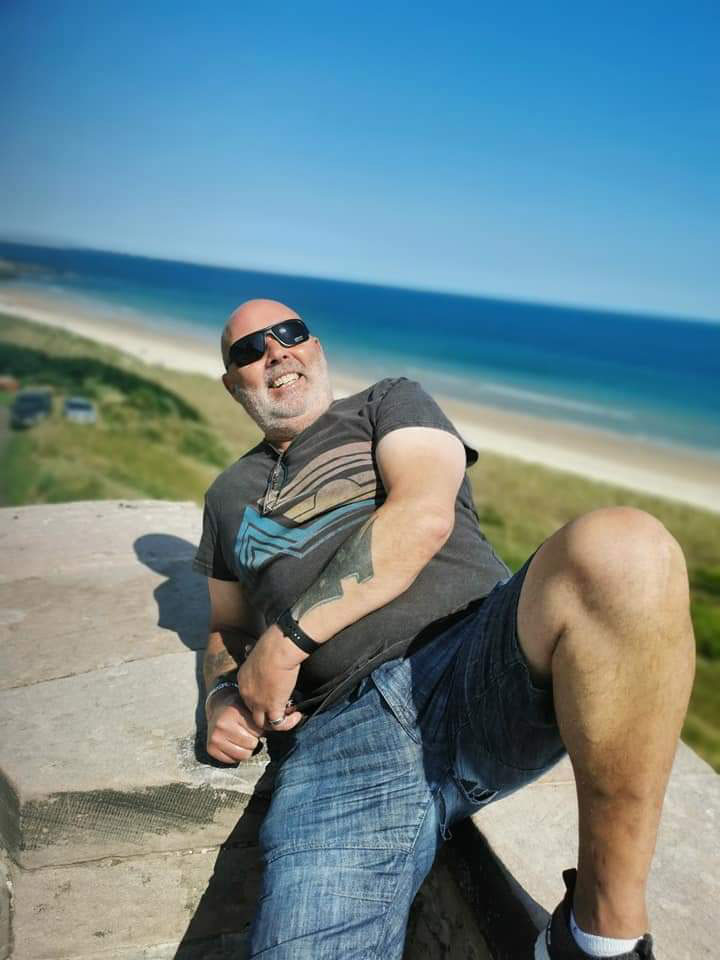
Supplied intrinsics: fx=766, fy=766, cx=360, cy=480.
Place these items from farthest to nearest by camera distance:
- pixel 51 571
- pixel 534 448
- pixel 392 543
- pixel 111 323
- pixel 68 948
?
pixel 111 323 < pixel 534 448 < pixel 51 571 < pixel 68 948 < pixel 392 543

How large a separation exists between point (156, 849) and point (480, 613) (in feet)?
4.02

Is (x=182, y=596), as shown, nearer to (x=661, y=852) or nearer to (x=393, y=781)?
(x=393, y=781)

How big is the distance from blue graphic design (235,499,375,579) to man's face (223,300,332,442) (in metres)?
0.36

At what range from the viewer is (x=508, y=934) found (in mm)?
1759

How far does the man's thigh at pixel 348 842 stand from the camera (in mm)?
1617

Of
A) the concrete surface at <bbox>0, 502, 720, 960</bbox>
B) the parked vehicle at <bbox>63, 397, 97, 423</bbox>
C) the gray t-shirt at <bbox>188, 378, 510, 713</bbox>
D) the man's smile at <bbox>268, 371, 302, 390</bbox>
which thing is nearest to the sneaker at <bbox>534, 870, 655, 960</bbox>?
the concrete surface at <bbox>0, 502, 720, 960</bbox>

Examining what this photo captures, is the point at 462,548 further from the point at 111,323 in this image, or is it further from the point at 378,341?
the point at 378,341

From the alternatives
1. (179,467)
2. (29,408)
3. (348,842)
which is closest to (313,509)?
(348,842)

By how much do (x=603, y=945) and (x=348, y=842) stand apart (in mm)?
573

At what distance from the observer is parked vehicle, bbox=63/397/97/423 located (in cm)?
1116

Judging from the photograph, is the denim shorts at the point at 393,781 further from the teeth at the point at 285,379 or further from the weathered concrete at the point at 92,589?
the weathered concrete at the point at 92,589

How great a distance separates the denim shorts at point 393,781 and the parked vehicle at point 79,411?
1008cm

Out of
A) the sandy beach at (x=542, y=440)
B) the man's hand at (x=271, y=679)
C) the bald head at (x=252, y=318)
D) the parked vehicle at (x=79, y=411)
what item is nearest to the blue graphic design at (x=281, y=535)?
the man's hand at (x=271, y=679)

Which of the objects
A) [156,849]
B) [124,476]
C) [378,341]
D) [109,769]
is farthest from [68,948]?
[378,341]
